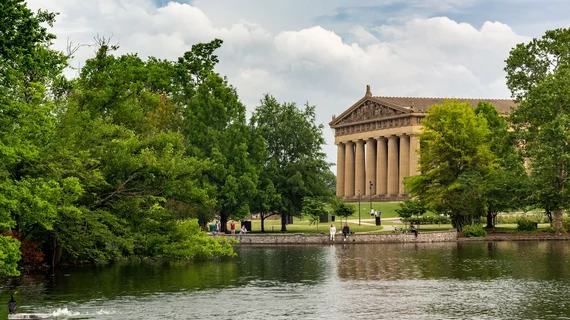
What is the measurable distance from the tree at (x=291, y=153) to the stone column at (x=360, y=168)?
63759 millimetres

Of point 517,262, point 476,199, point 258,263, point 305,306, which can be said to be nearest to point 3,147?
point 305,306

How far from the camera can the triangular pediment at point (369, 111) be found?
153500mm

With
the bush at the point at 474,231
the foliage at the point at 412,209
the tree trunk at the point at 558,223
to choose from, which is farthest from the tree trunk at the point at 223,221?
the tree trunk at the point at 558,223

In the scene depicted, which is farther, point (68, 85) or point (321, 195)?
point (321, 195)

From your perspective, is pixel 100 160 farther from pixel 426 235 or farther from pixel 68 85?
pixel 426 235

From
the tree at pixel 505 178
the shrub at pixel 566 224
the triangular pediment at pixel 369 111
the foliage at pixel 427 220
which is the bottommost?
the shrub at pixel 566 224

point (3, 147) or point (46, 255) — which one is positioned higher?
point (3, 147)

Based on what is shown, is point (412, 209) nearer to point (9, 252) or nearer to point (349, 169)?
point (9, 252)

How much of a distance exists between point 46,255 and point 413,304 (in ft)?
88.1

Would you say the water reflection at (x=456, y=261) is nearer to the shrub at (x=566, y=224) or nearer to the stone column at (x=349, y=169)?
the shrub at (x=566, y=224)

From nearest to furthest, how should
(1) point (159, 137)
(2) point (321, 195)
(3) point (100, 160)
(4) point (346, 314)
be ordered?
1. (4) point (346, 314)
2. (3) point (100, 160)
3. (1) point (159, 137)
4. (2) point (321, 195)

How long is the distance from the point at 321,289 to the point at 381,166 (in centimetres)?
11578

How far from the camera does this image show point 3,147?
124 ft

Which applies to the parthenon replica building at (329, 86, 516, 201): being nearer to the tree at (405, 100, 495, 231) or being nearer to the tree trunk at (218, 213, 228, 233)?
the tree at (405, 100, 495, 231)
